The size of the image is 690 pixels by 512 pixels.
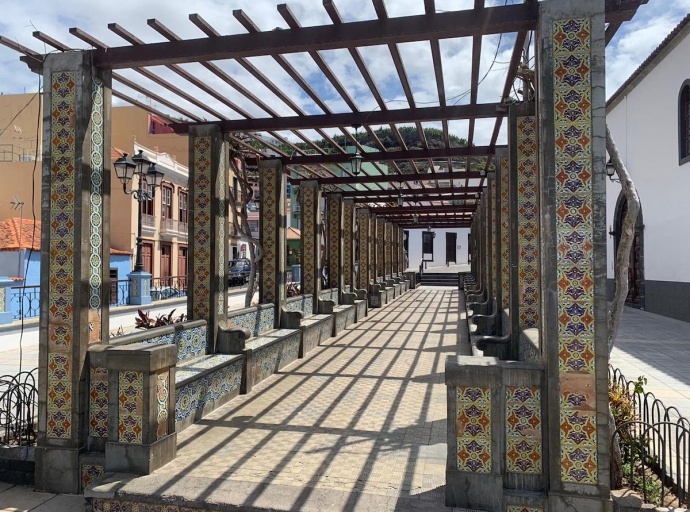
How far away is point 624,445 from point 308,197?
340 inches

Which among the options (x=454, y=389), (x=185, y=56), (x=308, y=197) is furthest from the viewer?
(x=308, y=197)

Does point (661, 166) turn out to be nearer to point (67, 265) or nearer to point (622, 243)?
point (622, 243)

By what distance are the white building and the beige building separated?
1525cm

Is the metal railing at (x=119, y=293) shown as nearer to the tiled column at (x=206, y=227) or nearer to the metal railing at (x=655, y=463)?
the tiled column at (x=206, y=227)

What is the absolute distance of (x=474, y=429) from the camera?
12.0 feet

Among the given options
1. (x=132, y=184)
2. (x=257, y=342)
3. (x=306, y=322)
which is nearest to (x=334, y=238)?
(x=306, y=322)

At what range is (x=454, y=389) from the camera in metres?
3.72

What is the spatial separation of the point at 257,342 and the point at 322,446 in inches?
124

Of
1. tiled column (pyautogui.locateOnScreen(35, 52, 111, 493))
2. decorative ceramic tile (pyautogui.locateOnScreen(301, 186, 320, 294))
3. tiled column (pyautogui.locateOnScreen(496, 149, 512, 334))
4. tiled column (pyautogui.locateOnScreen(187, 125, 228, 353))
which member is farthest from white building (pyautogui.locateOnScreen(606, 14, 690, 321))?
tiled column (pyautogui.locateOnScreen(35, 52, 111, 493))

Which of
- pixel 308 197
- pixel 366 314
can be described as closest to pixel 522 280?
pixel 308 197

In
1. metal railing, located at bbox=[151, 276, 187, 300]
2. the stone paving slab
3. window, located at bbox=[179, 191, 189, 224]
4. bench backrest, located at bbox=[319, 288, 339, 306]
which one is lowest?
the stone paving slab

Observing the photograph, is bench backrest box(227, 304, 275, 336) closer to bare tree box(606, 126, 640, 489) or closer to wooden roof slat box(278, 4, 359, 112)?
wooden roof slat box(278, 4, 359, 112)

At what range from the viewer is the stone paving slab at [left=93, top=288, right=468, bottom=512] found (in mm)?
3701

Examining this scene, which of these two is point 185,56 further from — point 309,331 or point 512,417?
point 309,331
